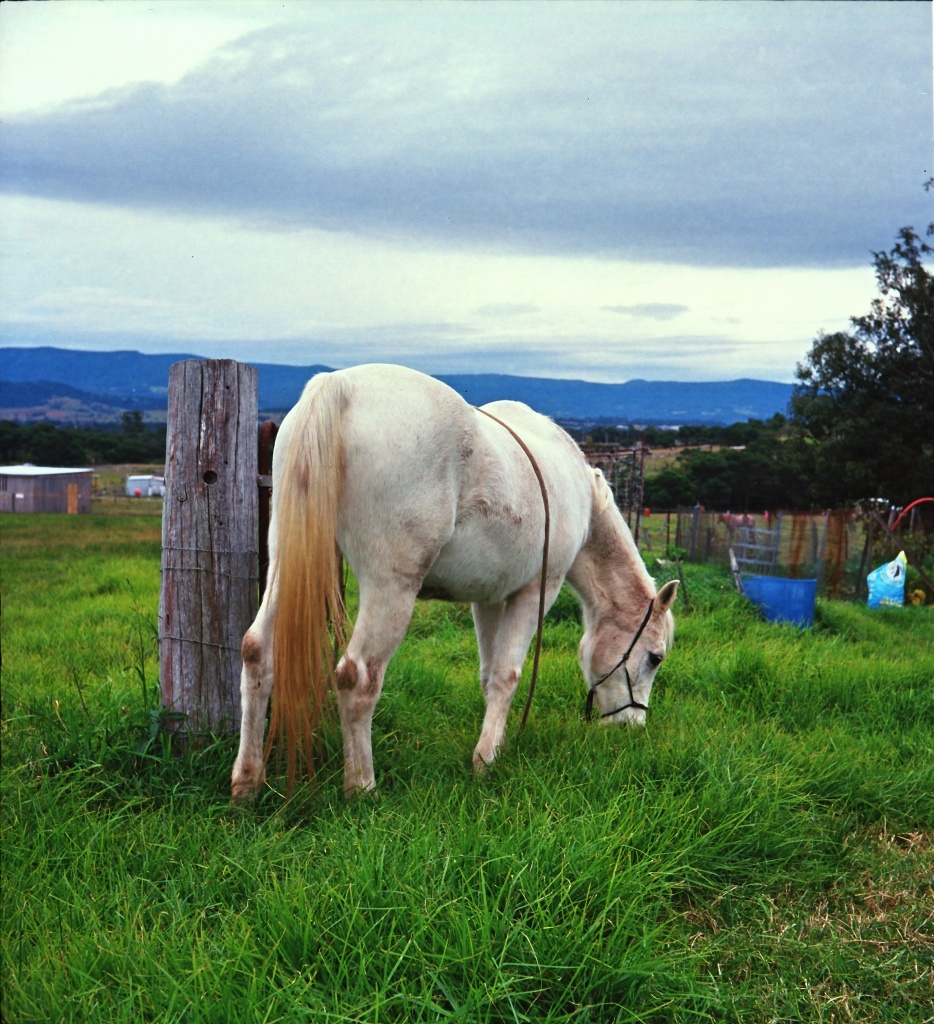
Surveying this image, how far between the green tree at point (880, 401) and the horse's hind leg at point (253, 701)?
100 ft

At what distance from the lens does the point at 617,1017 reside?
227cm

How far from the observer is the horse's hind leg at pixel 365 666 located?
A: 3.44 metres

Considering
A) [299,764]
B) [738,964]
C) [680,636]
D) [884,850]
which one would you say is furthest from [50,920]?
[680,636]

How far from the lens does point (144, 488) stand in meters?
37.8

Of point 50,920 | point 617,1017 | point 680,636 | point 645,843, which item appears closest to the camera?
point 617,1017

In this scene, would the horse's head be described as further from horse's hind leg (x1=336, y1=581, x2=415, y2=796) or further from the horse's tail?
the horse's tail

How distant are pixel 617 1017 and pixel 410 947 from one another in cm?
57

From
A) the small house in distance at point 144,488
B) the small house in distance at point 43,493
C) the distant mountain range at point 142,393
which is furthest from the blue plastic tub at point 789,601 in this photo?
the small house in distance at point 144,488

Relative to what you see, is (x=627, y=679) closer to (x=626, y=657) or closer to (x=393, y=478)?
(x=626, y=657)

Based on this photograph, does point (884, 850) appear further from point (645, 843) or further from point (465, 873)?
point (465, 873)

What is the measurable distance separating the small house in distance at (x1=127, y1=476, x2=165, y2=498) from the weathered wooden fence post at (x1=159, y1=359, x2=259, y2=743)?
3023 centimetres

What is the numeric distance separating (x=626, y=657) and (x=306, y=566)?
222 centimetres

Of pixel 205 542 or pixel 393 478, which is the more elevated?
pixel 393 478

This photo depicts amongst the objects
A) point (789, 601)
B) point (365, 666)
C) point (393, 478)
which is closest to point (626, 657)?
point (365, 666)
